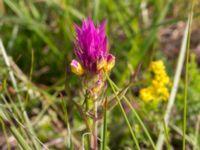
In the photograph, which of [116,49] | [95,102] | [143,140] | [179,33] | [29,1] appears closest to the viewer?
[95,102]

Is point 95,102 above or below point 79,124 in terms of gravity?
above

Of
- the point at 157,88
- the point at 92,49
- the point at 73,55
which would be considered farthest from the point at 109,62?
the point at 73,55

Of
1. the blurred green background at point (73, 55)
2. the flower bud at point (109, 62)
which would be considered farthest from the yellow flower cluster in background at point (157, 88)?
the flower bud at point (109, 62)

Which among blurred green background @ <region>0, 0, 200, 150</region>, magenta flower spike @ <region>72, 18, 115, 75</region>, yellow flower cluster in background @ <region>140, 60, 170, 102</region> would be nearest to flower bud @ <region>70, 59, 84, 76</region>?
magenta flower spike @ <region>72, 18, 115, 75</region>

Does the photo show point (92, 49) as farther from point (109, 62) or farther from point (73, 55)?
point (73, 55)

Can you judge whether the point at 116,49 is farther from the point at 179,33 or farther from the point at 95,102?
the point at 95,102

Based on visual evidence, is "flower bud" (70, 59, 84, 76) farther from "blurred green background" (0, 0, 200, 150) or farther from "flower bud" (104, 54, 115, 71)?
"blurred green background" (0, 0, 200, 150)

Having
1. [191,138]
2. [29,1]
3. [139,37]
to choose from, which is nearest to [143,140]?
[191,138]

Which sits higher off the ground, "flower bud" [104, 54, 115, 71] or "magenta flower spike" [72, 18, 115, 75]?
"magenta flower spike" [72, 18, 115, 75]
